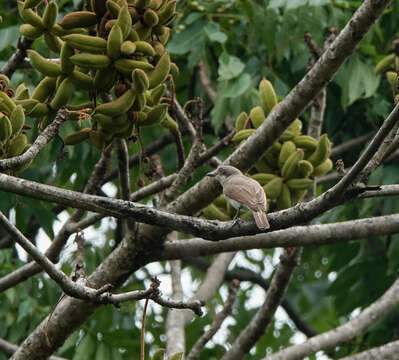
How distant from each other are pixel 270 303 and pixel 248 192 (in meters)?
1.43

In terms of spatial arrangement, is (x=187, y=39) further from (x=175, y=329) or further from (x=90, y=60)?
(x=90, y=60)

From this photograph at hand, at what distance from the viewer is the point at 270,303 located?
6031 mm

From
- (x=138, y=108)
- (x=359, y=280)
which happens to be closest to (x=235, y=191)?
(x=138, y=108)

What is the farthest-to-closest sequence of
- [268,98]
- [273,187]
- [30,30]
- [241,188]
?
[268,98] → [273,187] → [241,188] → [30,30]

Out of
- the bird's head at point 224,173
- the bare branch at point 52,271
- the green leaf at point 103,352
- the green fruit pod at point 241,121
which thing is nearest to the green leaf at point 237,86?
the green fruit pod at point 241,121

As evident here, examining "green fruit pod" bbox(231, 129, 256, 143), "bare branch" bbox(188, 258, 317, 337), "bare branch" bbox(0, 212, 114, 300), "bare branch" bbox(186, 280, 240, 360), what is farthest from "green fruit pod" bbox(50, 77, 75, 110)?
"bare branch" bbox(188, 258, 317, 337)

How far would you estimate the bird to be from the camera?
15.4ft

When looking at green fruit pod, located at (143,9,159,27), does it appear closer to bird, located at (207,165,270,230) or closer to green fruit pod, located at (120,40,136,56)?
green fruit pod, located at (120,40,136,56)

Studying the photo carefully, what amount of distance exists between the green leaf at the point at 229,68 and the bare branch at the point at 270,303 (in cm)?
161

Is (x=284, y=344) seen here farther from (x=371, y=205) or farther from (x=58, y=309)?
(x=58, y=309)

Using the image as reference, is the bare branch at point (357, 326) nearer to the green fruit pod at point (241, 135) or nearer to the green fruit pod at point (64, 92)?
the green fruit pod at point (241, 135)

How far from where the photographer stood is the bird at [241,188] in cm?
470

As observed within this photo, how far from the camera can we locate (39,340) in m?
4.98

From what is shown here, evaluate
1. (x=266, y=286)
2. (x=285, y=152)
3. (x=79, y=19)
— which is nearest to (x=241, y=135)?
(x=285, y=152)
